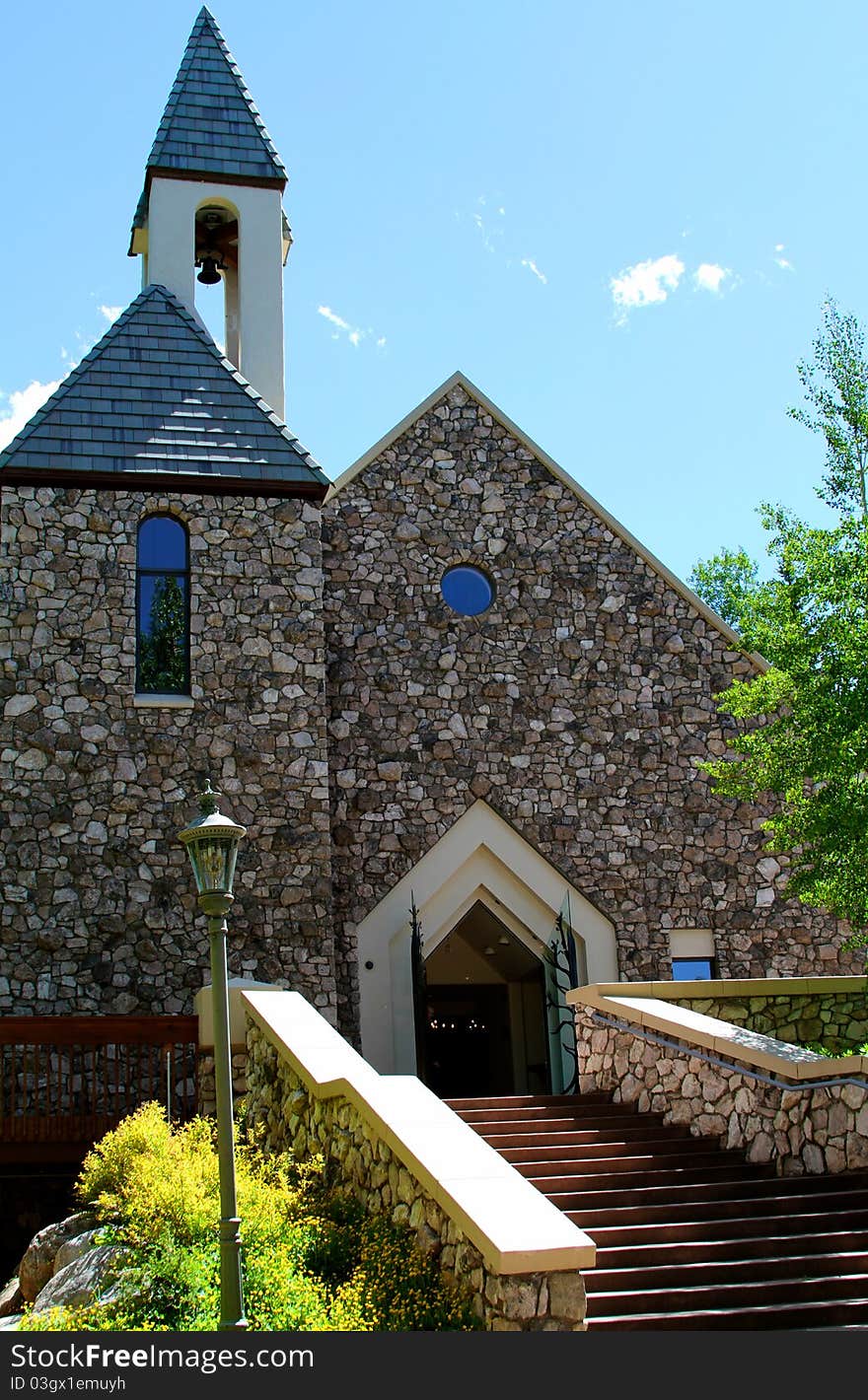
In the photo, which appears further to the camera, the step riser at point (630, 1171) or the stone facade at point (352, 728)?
the stone facade at point (352, 728)

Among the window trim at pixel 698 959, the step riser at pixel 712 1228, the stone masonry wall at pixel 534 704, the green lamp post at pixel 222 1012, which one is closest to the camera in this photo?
the green lamp post at pixel 222 1012

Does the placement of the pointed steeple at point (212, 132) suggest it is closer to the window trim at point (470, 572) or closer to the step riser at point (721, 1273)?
the window trim at point (470, 572)

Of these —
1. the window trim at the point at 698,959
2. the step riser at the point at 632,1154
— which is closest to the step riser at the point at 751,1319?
the step riser at the point at 632,1154

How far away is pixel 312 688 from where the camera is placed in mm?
14797

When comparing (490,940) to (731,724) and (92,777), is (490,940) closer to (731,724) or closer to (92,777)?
(731,724)

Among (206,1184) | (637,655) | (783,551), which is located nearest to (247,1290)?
(206,1184)

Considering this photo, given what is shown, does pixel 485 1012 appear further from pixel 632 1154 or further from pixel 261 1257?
pixel 261 1257

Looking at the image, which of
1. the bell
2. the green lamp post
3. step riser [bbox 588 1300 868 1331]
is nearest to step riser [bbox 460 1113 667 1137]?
step riser [bbox 588 1300 868 1331]

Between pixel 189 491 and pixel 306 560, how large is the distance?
1411mm

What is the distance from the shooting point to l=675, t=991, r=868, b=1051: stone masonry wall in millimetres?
12109

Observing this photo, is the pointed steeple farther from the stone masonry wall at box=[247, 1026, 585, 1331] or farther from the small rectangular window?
the stone masonry wall at box=[247, 1026, 585, 1331]

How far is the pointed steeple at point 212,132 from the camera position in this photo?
1730cm

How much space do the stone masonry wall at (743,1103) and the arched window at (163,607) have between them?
592cm

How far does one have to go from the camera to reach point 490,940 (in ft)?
60.4
